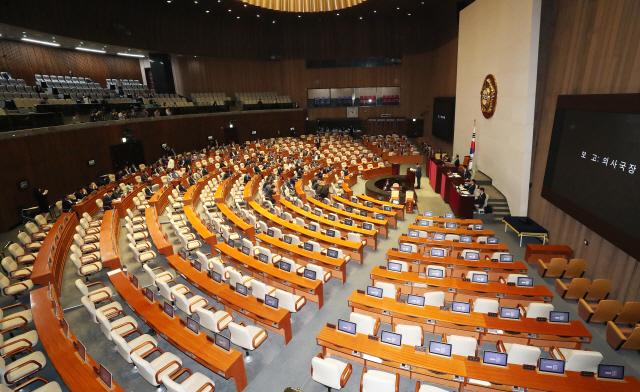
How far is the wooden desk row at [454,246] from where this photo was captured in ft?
30.9

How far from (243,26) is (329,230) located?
92.9 feet

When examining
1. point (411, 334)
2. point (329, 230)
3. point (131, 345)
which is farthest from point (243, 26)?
point (411, 334)

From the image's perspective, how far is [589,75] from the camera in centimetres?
884

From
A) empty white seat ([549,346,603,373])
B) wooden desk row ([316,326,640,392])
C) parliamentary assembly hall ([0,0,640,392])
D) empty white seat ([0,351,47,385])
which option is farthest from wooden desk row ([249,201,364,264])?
empty white seat ([0,351,47,385])

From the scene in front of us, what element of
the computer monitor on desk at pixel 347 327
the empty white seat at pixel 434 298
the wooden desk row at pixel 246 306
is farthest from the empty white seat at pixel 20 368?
the empty white seat at pixel 434 298

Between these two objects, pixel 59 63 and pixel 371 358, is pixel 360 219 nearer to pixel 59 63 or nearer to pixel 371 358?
pixel 371 358

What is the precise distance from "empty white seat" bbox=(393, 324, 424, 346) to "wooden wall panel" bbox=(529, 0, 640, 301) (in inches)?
226

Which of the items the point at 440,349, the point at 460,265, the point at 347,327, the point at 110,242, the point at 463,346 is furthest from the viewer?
the point at 110,242

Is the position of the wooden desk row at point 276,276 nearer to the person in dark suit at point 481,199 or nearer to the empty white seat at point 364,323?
the empty white seat at point 364,323

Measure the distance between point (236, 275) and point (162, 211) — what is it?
8925 millimetres

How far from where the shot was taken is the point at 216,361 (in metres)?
5.12

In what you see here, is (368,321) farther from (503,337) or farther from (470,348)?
(503,337)

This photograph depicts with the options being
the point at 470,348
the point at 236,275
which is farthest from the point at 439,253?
the point at 236,275

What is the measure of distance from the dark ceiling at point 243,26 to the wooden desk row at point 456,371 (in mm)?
20124
